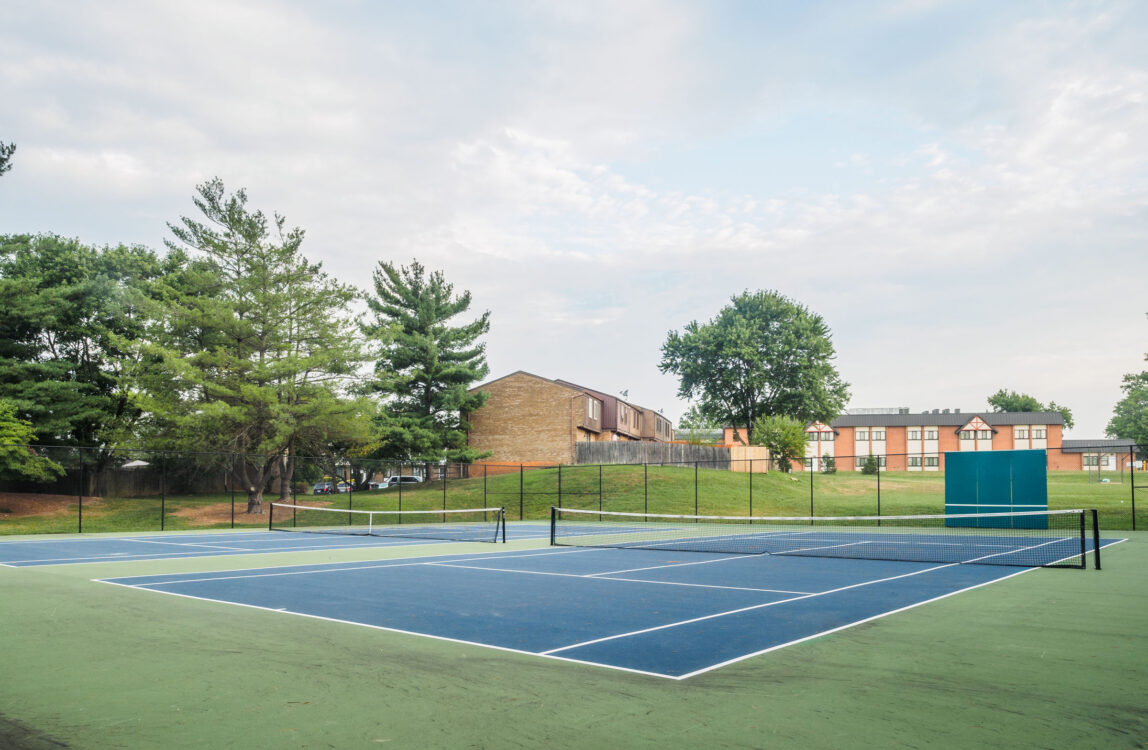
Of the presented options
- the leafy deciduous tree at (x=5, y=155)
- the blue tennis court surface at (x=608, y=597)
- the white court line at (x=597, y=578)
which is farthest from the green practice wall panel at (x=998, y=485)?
the leafy deciduous tree at (x=5, y=155)

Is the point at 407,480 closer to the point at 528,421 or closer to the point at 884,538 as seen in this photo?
the point at 528,421

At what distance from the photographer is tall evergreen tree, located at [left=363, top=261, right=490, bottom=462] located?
4900cm

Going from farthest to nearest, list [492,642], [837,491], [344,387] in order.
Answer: [837,491] < [344,387] < [492,642]

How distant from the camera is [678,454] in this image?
5378 cm

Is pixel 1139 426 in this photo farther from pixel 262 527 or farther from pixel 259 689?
pixel 259 689

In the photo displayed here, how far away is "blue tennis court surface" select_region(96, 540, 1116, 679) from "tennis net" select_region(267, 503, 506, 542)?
372 inches

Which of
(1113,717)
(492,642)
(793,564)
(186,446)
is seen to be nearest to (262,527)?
(186,446)

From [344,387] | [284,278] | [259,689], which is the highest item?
[284,278]

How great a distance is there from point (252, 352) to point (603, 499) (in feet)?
60.1

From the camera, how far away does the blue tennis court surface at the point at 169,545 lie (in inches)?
675

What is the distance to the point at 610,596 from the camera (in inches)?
428

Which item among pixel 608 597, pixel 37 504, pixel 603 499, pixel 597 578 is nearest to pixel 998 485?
pixel 603 499

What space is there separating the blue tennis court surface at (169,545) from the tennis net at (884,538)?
4043 millimetres

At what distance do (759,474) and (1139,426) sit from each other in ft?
158
